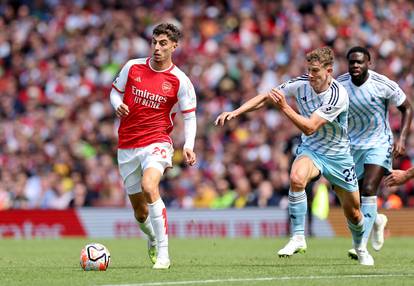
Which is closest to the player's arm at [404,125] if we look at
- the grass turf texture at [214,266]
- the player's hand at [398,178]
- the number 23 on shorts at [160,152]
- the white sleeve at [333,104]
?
the grass turf texture at [214,266]

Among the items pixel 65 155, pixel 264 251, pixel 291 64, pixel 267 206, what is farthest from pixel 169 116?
pixel 291 64

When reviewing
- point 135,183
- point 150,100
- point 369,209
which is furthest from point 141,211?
point 369,209

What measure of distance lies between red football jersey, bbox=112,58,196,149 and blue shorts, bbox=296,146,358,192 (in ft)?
5.19

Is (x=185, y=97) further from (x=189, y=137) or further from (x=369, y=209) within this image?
(x=369, y=209)

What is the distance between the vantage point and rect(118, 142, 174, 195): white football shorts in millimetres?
11594

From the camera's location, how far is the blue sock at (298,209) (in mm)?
12380

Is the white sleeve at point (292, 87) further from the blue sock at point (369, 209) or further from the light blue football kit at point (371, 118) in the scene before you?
the blue sock at point (369, 209)

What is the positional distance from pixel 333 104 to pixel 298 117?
706 millimetres

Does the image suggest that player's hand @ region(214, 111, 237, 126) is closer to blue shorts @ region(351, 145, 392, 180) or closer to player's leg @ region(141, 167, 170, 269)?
player's leg @ region(141, 167, 170, 269)

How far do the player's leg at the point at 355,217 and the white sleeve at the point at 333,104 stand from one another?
35.6 inches

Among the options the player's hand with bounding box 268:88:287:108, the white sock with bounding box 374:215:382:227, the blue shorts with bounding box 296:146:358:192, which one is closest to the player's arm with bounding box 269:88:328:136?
the player's hand with bounding box 268:88:287:108

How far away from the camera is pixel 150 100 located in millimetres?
11820

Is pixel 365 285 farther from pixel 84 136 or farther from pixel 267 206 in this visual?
pixel 84 136

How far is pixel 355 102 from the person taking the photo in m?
13.5
